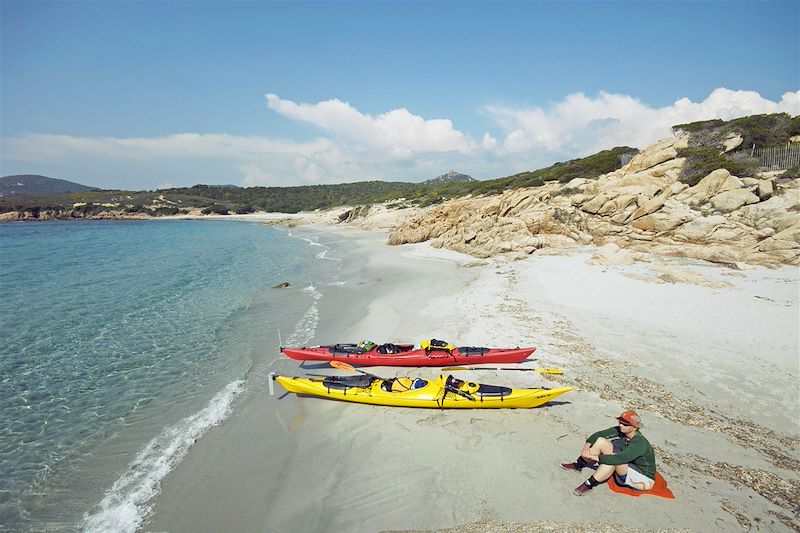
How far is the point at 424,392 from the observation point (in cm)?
Answer: 950

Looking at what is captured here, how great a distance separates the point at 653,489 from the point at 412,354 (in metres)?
6.97

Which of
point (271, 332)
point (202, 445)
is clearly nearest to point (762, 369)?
point (202, 445)

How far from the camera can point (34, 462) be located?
8.21m

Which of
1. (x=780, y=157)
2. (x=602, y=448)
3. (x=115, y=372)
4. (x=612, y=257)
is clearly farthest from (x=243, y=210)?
(x=602, y=448)

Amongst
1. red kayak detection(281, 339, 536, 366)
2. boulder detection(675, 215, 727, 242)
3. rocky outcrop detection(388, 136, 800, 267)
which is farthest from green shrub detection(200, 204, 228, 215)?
boulder detection(675, 215, 727, 242)

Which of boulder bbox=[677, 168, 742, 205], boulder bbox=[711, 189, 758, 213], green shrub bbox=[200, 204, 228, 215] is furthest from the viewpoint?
green shrub bbox=[200, 204, 228, 215]

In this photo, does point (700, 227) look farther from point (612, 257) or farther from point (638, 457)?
point (638, 457)

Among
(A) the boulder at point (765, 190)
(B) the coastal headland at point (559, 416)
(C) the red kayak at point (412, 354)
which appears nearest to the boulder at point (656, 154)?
(A) the boulder at point (765, 190)

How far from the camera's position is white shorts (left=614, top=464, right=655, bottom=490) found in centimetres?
634

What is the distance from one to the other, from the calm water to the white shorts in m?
9.06

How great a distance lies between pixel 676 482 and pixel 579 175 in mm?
40762

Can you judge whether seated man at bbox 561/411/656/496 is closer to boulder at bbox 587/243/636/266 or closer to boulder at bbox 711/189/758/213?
boulder at bbox 587/243/636/266

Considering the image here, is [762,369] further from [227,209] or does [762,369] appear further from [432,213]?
[227,209]

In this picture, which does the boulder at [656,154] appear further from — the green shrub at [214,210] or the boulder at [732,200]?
the green shrub at [214,210]
